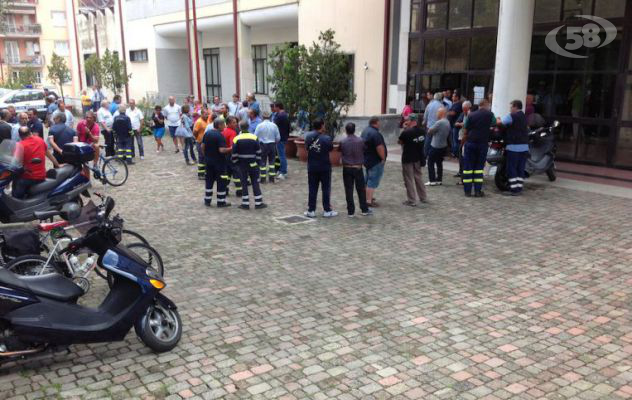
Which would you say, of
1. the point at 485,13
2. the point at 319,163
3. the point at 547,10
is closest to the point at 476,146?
the point at 319,163

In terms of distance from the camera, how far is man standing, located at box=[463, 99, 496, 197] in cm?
1104

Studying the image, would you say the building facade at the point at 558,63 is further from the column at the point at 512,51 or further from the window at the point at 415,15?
the window at the point at 415,15

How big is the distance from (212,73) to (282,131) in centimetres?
2031

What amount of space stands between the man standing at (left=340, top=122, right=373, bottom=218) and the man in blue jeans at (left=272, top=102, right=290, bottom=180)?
13.4 feet

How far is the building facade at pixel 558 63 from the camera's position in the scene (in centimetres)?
1282

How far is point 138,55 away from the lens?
35.1 meters

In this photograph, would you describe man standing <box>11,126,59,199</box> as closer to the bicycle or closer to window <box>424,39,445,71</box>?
the bicycle

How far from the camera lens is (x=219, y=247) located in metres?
8.23

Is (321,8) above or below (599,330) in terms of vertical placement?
above

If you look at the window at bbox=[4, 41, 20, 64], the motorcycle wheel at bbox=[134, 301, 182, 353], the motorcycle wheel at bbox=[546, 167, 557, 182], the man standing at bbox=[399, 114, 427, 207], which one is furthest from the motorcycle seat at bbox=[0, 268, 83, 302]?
the window at bbox=[4, 41, 20, 64]

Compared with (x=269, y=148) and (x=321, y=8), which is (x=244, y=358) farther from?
(x=321, y=8)

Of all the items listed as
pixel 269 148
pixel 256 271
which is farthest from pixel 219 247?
pixel 269 148

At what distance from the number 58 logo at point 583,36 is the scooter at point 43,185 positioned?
11753 mm

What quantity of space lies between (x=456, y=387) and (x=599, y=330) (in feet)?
6.49
